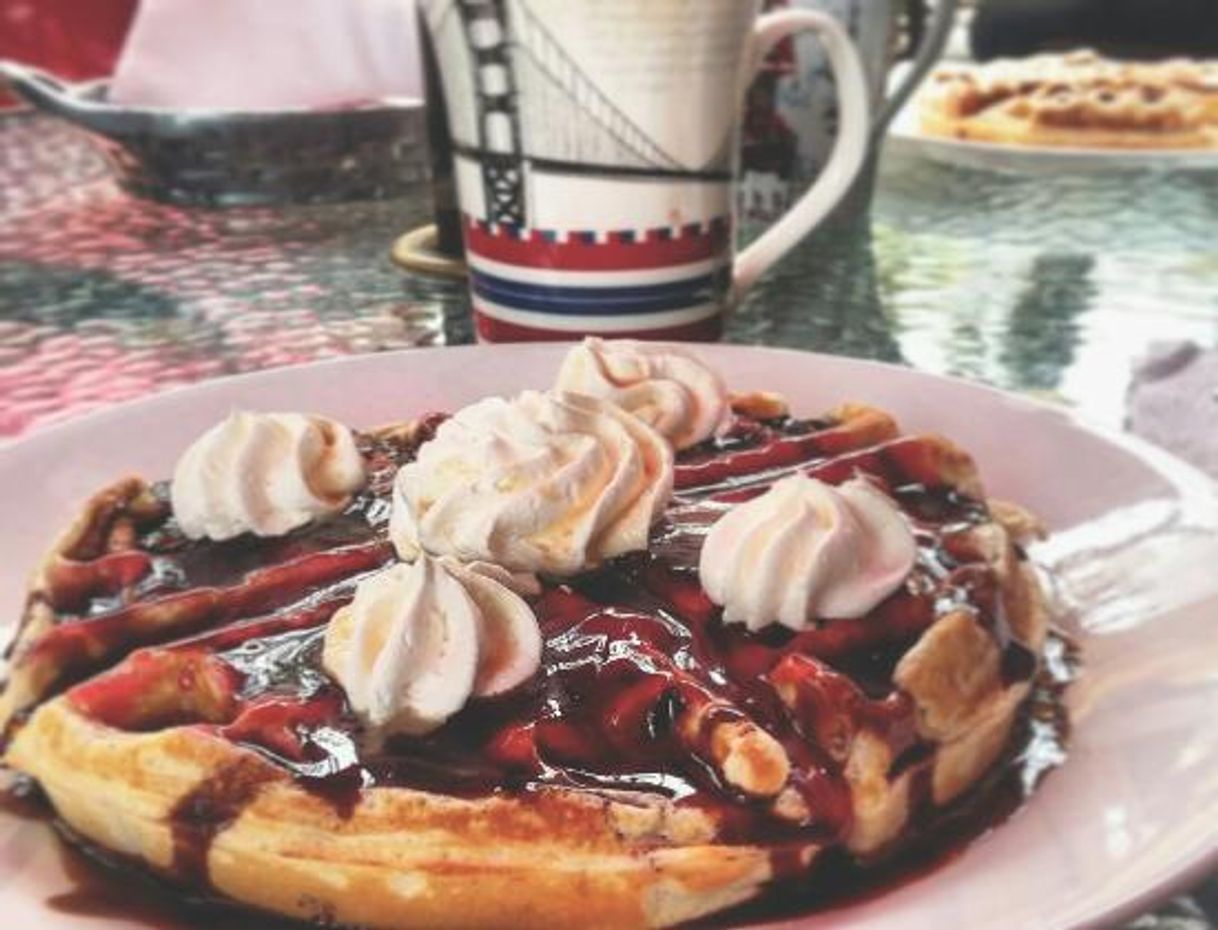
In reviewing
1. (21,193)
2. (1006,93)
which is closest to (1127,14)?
(1006,93)

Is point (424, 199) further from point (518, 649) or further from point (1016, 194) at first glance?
point (518, 649)

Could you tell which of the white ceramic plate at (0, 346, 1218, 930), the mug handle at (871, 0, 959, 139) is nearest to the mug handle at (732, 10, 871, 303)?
the white ceramic plate at (0, 346, 1218, 930)

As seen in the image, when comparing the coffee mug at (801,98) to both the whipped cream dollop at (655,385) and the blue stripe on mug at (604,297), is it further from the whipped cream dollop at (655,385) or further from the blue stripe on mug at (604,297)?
the whipped cream dollop at (655,385)

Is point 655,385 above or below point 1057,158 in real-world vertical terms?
above

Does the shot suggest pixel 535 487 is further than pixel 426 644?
Yes

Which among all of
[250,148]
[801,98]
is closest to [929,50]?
→ [801,98]

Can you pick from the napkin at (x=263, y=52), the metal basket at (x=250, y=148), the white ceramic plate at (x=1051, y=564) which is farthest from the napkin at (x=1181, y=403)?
the napkin at (x=263, y=52)

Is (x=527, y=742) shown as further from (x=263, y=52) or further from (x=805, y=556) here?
(x=263, y=52)
